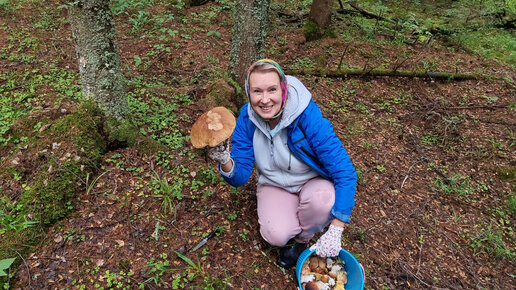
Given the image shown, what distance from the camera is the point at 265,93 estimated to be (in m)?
2.32

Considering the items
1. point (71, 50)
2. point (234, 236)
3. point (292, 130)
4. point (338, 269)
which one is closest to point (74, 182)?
point (234, 236)

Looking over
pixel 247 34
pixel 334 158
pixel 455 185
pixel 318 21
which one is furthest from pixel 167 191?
pixel 318 21

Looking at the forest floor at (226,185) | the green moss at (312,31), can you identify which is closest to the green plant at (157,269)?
the forest floor at (226,185)

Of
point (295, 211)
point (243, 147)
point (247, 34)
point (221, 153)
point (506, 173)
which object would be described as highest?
point (247, 34)

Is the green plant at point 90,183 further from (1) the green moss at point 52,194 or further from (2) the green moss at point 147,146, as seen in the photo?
(2) the green moss at point 147,146

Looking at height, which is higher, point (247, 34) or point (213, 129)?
point (247, 34)

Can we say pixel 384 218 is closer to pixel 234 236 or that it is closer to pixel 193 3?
pixel 234 236

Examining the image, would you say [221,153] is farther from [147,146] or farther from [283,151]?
[147,146]

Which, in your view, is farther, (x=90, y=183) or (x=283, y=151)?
(x=90, y=183)

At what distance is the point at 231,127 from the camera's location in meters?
2.17

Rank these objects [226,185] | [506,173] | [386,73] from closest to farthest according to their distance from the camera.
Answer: [226,185], [506,173], [386,73]

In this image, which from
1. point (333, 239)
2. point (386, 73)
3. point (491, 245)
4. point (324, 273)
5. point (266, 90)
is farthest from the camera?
point (386, 73)

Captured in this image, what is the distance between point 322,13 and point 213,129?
6412mm

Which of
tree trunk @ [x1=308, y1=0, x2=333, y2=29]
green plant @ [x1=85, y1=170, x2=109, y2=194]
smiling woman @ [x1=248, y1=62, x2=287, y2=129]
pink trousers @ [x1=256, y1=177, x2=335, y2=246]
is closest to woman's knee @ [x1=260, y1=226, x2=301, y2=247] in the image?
pink trousers @ [x1=256, y1=177, x2=335, y2=246]
